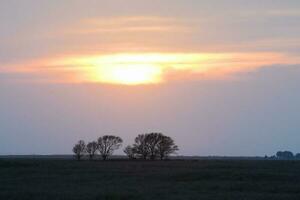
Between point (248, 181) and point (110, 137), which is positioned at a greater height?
point (110, 137)

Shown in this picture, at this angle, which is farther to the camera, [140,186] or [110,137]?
[110,137]

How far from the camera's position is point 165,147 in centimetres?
14812

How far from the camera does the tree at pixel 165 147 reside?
484 ft

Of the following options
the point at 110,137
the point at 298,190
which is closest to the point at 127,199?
the point at 298,190

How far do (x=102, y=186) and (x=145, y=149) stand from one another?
98.5 meters

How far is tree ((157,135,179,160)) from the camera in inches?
5802

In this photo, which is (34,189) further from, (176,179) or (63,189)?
(176,179)

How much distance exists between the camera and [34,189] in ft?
150

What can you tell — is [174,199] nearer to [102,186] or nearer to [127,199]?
[127,199]

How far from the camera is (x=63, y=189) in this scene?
45625 mm

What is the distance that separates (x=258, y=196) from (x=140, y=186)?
34.1ft

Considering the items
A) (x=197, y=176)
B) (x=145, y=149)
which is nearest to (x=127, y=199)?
(x=197, y=176)

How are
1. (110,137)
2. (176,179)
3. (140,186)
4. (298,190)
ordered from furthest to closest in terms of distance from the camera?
(110,137)
(176,179)
(140,186)
(298,190)

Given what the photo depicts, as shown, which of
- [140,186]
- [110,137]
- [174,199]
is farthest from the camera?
[110,137]
